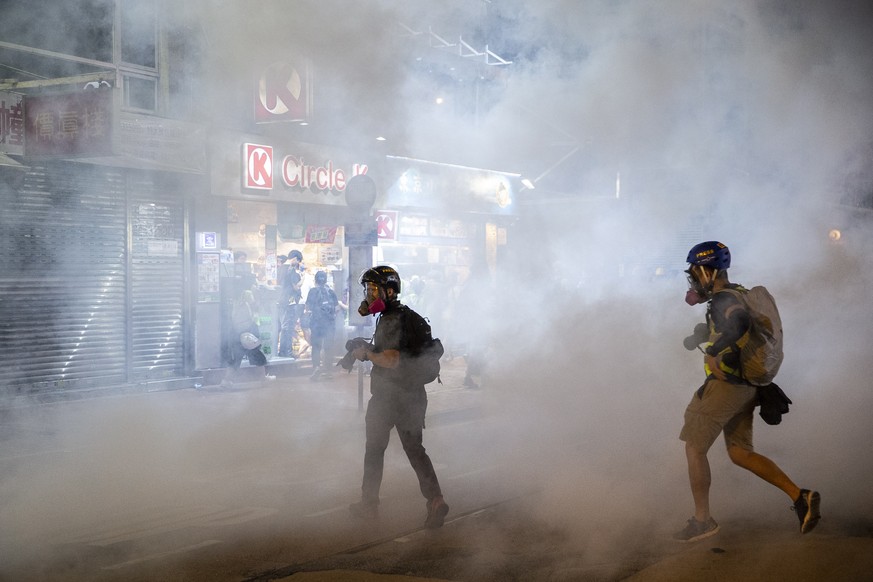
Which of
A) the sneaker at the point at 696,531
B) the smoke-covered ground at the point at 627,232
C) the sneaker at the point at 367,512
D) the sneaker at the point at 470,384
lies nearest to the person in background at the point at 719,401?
the sneaker at the point at 696,531

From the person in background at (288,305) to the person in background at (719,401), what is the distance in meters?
8.68

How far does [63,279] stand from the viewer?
31.0ft

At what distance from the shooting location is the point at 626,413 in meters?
7.98

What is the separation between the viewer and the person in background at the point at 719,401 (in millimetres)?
3742

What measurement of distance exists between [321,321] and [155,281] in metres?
2.15

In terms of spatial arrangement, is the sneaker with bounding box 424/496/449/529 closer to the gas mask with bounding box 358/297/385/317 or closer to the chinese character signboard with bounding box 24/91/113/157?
the gas mask with bounding box 358/297/385/317

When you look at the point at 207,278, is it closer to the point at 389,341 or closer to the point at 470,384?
the point at 470,384

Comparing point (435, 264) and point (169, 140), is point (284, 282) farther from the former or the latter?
point (435, 264)

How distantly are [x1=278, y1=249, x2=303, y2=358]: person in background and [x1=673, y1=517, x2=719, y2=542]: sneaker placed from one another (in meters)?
8.80

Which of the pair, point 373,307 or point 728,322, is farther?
point 373,307

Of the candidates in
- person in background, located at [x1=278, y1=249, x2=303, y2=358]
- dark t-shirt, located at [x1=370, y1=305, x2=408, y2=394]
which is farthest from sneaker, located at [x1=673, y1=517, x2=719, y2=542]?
person in background, located at [x1=278, y1=249, x2=303, y2=358]

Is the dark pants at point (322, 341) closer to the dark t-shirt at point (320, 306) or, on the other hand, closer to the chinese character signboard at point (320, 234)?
the dark t-shirt at point (320, 306)

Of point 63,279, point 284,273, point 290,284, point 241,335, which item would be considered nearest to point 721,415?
point 241,335

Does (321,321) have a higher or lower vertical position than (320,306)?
lower
